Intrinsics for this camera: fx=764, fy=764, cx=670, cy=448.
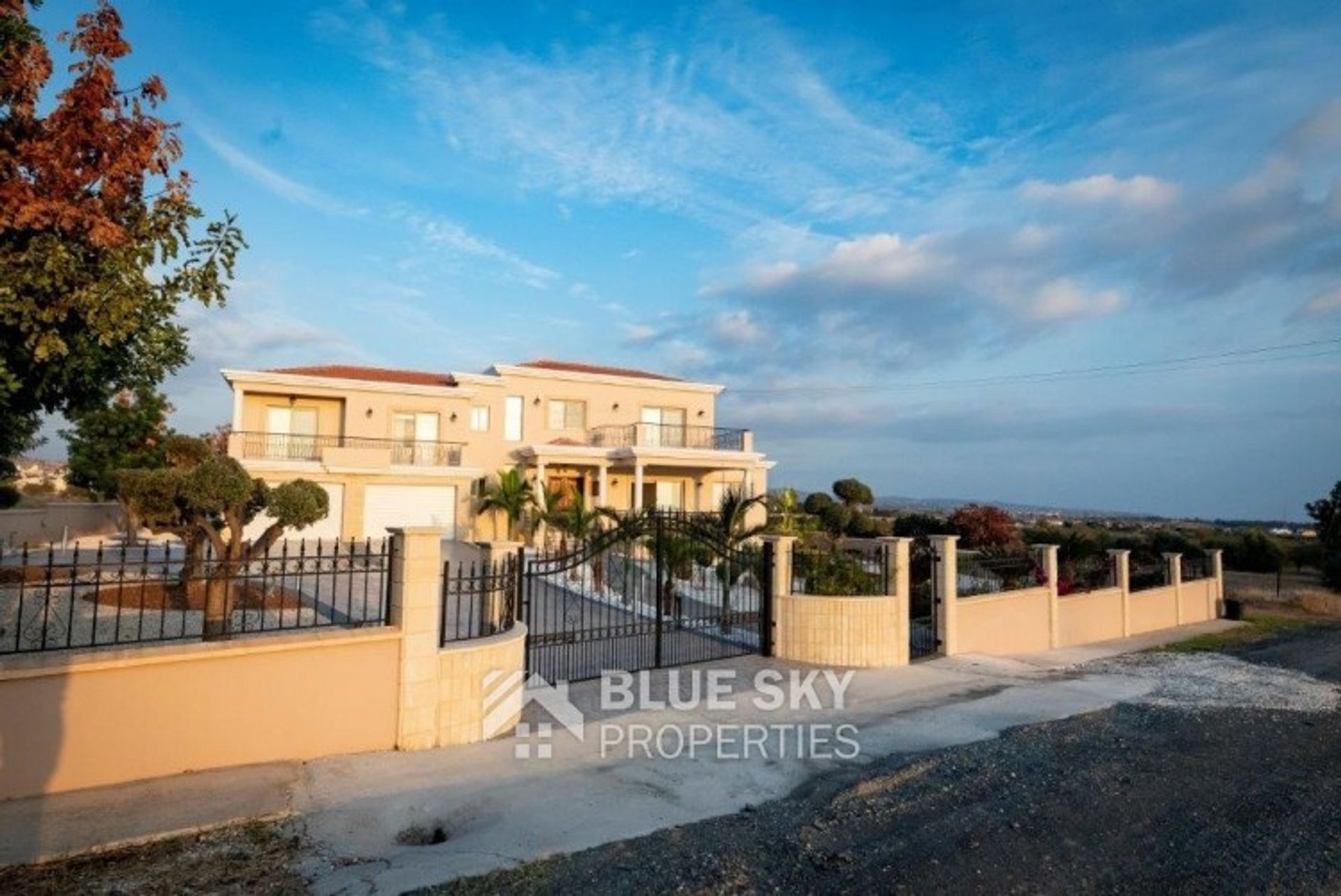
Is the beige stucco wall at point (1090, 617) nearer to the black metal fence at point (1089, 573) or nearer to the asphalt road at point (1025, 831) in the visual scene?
the black metal fence at point (1089, 573)

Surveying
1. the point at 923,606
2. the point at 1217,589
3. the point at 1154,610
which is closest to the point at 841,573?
the point at 923,606

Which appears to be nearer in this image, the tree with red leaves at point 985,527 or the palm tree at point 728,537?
the palm tree at point 728,537

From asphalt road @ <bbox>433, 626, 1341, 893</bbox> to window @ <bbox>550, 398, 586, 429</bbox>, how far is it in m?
23.6

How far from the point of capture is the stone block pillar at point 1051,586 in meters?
14.2

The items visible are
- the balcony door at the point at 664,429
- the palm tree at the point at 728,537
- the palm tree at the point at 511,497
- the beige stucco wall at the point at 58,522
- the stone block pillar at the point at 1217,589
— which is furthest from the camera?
the balcony door at the point at 664,429

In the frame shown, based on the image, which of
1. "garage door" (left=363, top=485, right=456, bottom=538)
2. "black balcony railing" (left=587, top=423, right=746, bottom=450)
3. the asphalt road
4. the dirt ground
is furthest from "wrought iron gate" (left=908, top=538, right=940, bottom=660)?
"garage door" (left=363, top=485, right=456, bottom=538)

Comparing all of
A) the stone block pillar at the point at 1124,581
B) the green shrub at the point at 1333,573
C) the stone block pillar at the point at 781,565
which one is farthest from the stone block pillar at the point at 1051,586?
the green shrub at the point at 1333,573

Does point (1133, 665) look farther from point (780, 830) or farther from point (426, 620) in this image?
point (426, 620)

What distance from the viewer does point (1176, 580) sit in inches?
741

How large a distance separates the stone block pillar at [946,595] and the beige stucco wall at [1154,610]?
25.8 feet

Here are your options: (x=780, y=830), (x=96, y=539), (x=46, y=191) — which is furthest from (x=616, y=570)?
(x=96, y=539)

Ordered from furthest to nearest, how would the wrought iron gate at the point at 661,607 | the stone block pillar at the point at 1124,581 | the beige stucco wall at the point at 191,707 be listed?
the stone block pillar at the point at 1124,581 < the wrought iron gate at the point at 661,607 < the beige stucco wall at the point at 191,707

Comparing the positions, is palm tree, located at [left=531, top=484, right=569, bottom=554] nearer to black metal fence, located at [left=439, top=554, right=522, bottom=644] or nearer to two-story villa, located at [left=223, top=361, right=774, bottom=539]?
two-story villa, located at [left=223, top=361, right=774, bottom=539]

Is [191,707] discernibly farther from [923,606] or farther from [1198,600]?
[1198,600]
